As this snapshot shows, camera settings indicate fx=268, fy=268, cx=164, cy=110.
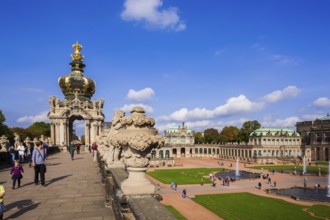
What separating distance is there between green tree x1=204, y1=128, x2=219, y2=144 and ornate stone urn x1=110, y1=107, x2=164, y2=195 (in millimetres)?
122338

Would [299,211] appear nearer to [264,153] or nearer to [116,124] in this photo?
[116,124]

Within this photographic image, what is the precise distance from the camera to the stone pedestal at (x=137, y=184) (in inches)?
254

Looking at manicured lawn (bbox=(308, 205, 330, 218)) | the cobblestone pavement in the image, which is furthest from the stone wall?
manicured lawn (bbox=(308, 205, 330, 218))

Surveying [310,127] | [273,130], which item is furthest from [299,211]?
[310,127]

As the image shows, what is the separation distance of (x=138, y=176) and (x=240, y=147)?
3958 inches

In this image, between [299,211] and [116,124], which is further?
[299,211]

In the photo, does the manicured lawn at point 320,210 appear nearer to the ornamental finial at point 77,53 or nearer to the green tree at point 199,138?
the ornamental finial at point 77,53

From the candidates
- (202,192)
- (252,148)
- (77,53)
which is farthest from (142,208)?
(252,148)

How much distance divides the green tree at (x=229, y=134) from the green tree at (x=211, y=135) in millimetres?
3040

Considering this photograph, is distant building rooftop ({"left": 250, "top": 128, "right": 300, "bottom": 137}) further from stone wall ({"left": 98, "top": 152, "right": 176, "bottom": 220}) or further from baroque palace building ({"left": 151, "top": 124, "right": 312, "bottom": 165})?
stone wall ({"left": 98, "top": 152, "right": 176, "bottom": 220})

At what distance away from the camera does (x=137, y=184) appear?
21.6 feet

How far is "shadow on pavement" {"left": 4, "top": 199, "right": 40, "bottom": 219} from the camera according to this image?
326 inches

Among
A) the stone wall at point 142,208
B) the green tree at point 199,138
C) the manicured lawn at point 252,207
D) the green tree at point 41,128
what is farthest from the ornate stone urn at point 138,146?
the green tree at point 199,138

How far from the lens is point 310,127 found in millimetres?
109625
